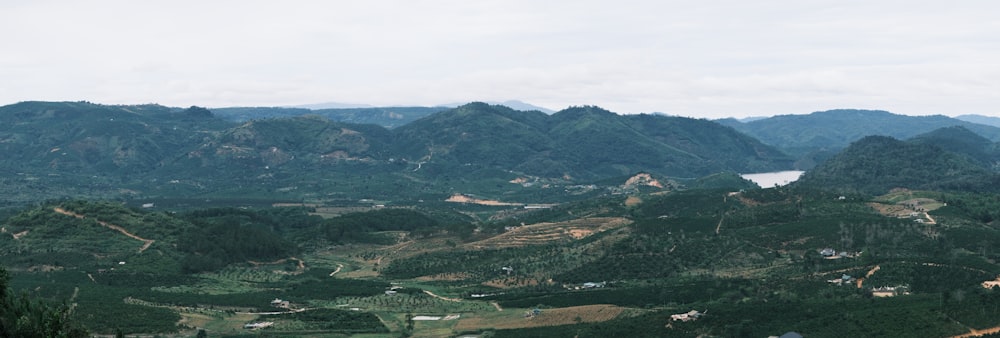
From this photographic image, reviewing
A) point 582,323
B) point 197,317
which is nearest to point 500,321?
point 582,323

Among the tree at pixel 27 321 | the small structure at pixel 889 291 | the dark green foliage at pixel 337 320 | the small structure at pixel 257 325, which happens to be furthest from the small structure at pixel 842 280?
the tree at pixel 27 321

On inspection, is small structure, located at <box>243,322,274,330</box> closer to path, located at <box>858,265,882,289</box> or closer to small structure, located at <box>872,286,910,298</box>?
small structure, located at <box>872,286,910,298</box>

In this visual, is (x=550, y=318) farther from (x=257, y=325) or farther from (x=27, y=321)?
(x=27, y=321)

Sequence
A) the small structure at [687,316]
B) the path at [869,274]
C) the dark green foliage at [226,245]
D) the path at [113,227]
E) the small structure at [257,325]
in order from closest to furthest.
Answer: the small structure at [687,316] → the small structure at [257,325] → the path at [869,274] → the dark green foliage at [226,245] → the path at [113,227]

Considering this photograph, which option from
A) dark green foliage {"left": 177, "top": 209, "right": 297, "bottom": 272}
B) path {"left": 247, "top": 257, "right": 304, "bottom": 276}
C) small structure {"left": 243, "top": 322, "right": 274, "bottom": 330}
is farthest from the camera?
path {"left": 247, "top": 257, "right": 304, "bottom": 276}

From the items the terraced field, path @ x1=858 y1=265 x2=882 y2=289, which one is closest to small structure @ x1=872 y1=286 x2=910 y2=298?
path @ x1=858 y1=265 x2=882 y2=289

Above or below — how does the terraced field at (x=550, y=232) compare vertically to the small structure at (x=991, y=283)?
below

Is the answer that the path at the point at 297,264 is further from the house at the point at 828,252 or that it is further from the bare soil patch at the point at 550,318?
the house at the point at 828,252

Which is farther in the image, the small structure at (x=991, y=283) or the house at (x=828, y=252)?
the house at (x=828, y=252)

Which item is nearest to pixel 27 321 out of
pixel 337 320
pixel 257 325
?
pixel 257 325

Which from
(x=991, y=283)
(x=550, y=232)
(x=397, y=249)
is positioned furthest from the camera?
(x=550, y=232)

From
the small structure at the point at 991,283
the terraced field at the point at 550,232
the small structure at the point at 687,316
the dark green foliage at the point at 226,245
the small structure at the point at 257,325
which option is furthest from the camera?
the terraced field at the point at 550,232
